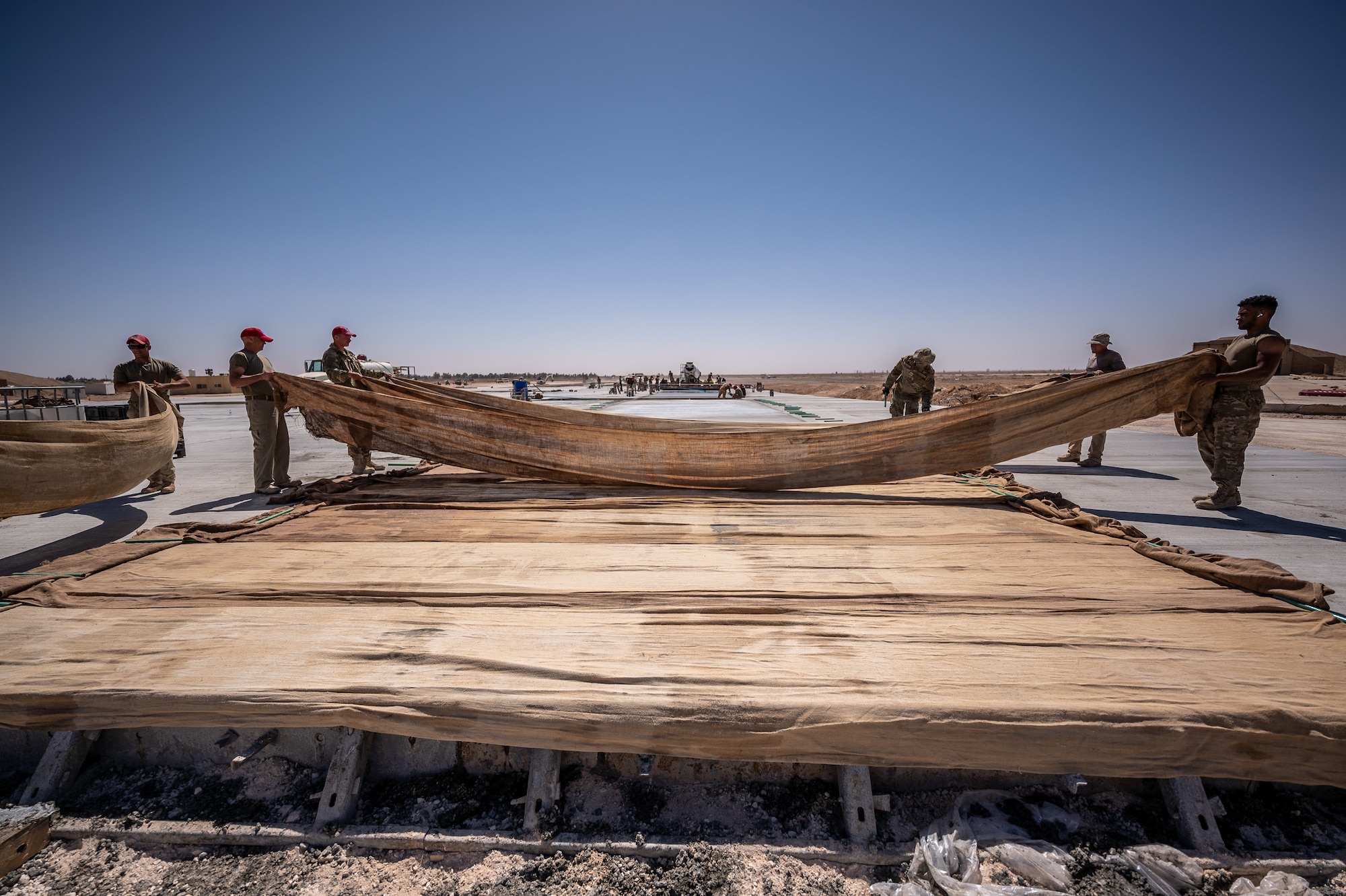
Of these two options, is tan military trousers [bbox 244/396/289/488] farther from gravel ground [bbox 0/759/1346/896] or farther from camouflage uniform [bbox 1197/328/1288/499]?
camouflage uniform [bbox 1197/328/1288/499]

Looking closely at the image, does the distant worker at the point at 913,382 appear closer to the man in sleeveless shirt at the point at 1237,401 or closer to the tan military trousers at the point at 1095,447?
the tan military trousers at the point at 1095,447

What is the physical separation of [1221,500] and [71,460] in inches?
266

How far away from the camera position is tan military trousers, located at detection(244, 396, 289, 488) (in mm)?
4066

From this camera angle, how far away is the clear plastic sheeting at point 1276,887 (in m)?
1.04

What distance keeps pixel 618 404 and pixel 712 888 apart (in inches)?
532

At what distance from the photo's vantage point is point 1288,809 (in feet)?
4.07

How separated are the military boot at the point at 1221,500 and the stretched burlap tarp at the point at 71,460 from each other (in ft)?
21.7

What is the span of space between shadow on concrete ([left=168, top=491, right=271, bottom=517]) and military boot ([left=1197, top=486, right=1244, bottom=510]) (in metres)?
6.37

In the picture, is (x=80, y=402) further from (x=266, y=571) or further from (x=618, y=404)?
(x=618, y=404)

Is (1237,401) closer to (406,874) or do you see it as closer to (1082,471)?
(1082,471)

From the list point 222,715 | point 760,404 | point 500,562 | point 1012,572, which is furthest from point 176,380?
point 760,404

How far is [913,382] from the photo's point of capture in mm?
6250

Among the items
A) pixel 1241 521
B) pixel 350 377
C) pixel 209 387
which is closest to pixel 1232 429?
pixel 1241 521

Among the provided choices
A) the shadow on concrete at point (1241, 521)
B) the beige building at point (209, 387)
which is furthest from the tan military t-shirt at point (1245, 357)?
the beige building at point (209, 387)
